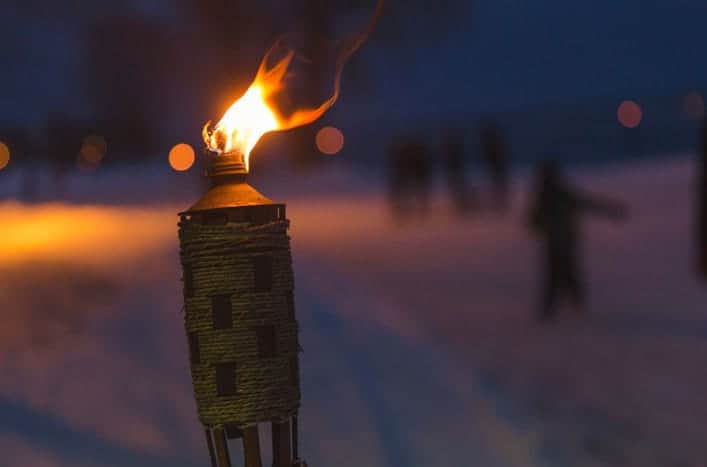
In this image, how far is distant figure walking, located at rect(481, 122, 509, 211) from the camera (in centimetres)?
1474

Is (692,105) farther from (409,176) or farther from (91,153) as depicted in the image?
(91,153)

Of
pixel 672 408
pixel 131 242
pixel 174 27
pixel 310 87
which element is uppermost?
pixel 174 27

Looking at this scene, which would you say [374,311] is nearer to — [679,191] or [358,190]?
[679,191]

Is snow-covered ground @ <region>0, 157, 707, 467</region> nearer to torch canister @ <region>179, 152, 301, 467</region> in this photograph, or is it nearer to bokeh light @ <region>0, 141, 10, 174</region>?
torch canister @ <region>179, 152, 301, 467</region>

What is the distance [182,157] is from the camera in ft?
79.2

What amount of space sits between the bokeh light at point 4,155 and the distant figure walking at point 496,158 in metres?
11.1

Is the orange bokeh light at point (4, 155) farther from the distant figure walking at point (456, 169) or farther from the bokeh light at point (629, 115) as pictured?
Answer: the bokeh light at point (629, 115)

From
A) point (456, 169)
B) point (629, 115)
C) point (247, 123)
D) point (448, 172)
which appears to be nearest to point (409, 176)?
point (456, 169)

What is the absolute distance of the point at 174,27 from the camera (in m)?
23.0

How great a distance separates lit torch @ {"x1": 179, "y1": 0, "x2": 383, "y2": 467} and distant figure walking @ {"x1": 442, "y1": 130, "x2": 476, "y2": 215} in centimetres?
1191

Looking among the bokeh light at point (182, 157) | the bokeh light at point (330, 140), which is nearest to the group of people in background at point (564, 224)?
the bokeh light at point (330, 140)

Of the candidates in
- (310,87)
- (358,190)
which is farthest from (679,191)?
(310,87)

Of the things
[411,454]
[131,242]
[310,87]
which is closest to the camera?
[411,454]

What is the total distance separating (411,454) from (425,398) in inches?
34.5
